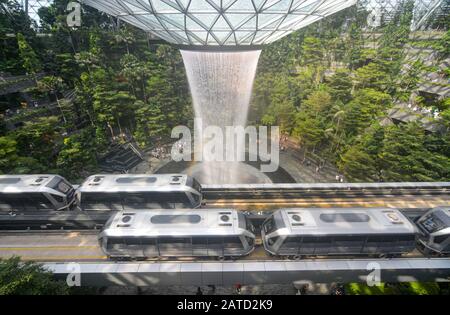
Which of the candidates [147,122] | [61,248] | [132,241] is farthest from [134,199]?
[147,122]

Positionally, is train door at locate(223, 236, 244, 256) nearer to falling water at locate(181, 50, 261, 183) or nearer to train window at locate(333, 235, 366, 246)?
train window at locate(333, 235, 366, 246)

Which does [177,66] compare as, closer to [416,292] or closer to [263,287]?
[263,287]

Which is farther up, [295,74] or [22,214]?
[295,74]

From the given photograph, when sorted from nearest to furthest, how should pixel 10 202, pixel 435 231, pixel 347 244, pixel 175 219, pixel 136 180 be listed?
1. pixel 347 244
2. pixel 175 219
3. pixel 435 231
4. pixel 10 202
5. pixel 136 180

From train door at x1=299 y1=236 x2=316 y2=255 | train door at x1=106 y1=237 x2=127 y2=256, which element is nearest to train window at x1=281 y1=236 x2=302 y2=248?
train door at x1=299 y1=236 x2=316 y2=255

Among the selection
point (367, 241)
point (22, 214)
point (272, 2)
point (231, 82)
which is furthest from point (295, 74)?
point (22, 214)

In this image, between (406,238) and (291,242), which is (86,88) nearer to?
(291,242)

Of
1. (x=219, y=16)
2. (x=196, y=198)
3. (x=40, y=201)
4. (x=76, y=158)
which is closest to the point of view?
(x=40, y=201)
